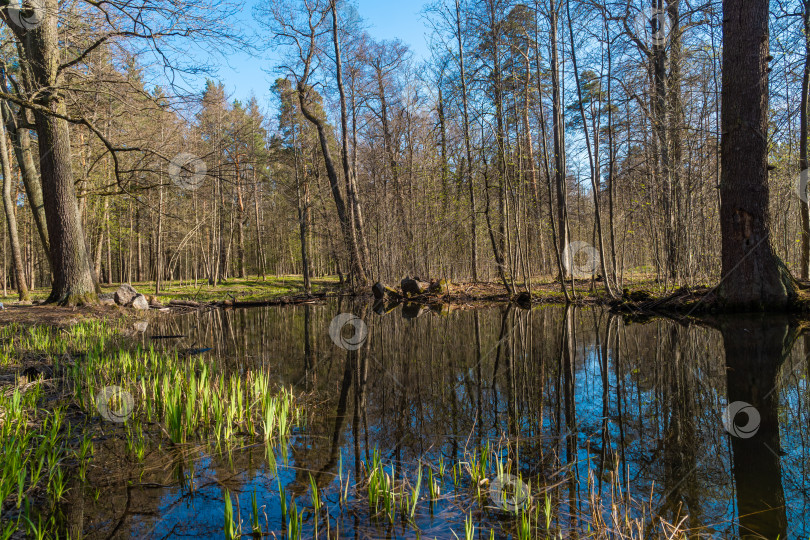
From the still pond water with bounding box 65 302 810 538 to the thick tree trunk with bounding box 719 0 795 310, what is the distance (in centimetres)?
161

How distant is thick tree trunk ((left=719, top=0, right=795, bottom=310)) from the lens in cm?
743

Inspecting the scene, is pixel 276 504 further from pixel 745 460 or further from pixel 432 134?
pixel 432 134

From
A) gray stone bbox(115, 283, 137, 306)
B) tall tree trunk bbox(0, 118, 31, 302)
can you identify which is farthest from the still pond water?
tall tree trunk bbox(0, 118, 31, 302)

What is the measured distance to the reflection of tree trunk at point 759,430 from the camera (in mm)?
1994

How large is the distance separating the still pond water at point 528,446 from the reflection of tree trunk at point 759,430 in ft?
0.04

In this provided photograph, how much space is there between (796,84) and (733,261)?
6.66 metres

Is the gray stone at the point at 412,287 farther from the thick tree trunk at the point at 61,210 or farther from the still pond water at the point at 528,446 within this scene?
the thick tree trunk at the point at 61,210

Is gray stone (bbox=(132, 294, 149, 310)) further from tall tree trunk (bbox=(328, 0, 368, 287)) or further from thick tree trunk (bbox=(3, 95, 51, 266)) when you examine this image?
tall tree trunk (bbox=(328, 0, 368, 287))

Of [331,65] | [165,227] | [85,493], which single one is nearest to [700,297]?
[85,493]

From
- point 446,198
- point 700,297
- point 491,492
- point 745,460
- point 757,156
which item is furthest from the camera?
point 446,198

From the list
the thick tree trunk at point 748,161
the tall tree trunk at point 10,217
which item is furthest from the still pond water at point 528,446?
the tall tree trunk at point 10,217

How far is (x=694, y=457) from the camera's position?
103 inches

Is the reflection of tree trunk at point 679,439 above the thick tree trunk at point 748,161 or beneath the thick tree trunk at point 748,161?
beneath

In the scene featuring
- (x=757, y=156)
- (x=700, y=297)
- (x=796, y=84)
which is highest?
(x=796, y=84)
